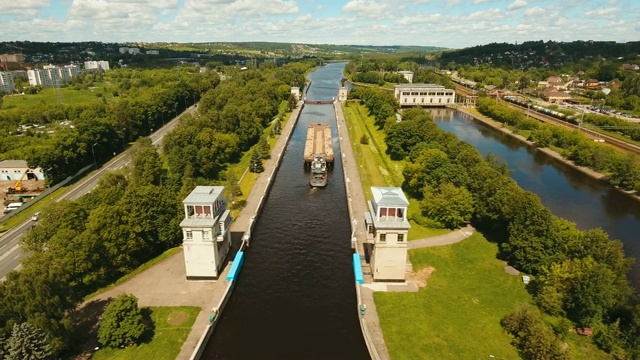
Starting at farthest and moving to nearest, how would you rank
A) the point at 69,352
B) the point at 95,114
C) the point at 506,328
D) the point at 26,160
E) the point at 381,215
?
the point at 95,114, the point at 26,160, the point at 381,215, the point at 506,328, the point at 69,352

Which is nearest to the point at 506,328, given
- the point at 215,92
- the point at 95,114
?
the point at 95,114

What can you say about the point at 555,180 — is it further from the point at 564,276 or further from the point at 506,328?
the point at 506,328

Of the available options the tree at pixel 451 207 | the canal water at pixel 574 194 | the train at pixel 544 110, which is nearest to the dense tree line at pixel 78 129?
the tree at pixel 451 207

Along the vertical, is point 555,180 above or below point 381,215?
below

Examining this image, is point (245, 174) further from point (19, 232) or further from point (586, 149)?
point (586, 149)

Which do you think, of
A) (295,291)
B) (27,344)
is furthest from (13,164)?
(295,291)

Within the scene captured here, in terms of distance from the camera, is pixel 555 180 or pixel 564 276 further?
pixel 555 180
